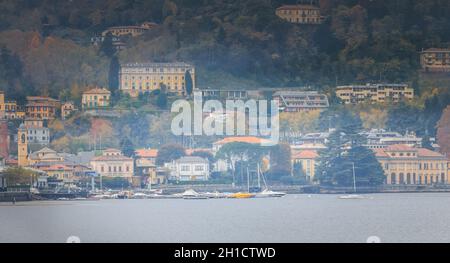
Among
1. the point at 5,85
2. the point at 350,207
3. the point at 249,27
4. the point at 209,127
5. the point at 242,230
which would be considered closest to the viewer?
the point at 242,230

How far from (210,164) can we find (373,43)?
9.24m

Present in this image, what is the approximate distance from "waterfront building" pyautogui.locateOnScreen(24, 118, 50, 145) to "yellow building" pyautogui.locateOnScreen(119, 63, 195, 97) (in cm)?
255

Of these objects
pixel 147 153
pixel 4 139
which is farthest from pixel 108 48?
pixel 147 153

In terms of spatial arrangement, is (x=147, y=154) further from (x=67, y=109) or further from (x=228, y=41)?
(x=228, y=41)

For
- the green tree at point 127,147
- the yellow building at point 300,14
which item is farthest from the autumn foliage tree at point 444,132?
the yellow building at point 300,14

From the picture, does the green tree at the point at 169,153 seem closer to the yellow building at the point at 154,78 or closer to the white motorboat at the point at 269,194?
the white motorboat at the point at 269,194

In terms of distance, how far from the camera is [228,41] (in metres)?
40.4

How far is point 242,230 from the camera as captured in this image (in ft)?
56.3

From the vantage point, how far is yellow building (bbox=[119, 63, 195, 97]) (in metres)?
38.6

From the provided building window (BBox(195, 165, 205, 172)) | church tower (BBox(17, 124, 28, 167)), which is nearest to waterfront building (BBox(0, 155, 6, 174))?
church tower (BBox(17, 124, 28, 167))

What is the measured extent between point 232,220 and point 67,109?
18.5m

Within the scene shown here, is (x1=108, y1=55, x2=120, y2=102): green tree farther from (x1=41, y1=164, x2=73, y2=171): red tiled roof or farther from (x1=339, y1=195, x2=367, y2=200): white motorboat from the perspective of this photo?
(x1=339, y1=195, x2=367, y2=200): white motorboat

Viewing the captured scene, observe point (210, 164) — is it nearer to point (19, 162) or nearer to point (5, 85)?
point (19, 162)

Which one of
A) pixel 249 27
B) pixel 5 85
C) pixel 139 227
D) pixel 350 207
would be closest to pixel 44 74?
pixel 5 85
